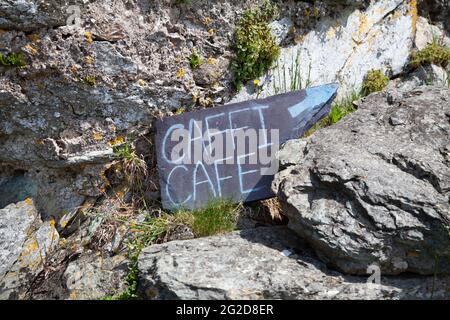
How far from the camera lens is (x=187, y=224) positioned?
15.1ft

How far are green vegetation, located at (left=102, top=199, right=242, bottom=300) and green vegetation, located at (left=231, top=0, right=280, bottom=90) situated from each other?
124 cm

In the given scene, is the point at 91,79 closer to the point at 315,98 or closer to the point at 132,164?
the point at 132,164

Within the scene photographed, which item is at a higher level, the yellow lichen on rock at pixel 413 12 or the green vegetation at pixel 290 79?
the yellow lichen on rock at pixel 413 12

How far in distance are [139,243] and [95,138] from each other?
3.31 feet

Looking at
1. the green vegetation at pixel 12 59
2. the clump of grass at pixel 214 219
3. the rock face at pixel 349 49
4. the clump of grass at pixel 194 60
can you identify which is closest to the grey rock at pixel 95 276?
the clump of grass at pixel 214 219

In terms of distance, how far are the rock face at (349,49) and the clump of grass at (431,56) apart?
10 cm

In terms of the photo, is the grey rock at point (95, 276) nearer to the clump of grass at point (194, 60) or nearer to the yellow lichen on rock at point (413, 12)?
the clump of grass at point (194, 60)

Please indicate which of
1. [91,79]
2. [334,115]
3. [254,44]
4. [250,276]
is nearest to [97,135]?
[91,79]

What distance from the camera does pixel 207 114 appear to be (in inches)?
Result: 194

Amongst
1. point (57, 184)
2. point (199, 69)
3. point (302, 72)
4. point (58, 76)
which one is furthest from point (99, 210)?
point (302, 72)

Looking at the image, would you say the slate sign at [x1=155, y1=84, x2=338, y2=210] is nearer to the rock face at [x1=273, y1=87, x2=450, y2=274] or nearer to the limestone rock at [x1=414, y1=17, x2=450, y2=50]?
the rock face at [x1=273, y1=87, x2=450, y2=274]

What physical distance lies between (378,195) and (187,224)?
1.62 metres

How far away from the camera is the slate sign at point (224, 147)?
4852 mm
